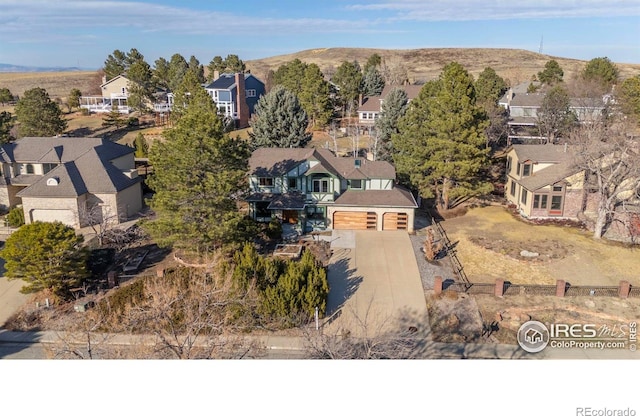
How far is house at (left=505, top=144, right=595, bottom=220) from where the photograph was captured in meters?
26.3

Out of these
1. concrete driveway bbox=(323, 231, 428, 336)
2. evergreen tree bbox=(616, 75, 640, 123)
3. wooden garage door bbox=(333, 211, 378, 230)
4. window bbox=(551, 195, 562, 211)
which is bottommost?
concrete driveway bbox=(323, 231, 428, 336)

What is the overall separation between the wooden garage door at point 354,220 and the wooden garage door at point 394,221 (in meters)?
0.54

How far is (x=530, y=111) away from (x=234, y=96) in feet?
101

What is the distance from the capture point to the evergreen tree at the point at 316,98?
159ft

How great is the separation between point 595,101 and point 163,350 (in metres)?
44.2

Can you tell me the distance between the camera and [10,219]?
26.0 metres

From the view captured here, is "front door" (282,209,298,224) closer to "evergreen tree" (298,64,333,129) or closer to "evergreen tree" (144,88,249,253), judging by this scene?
"evergreen tree" (144,88,249,253)

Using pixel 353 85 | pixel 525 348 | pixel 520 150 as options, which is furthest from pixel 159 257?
pixel 353 85

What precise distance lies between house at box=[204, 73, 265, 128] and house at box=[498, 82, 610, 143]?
26.2 m

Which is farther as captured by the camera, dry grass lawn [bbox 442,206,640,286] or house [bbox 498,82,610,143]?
house [bbox 498,82,610,143]

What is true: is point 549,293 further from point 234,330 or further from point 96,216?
point 96,216

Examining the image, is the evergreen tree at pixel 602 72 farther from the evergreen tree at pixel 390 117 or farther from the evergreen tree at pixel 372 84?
the evergreen tree at pixel 390 117

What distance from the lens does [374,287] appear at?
19.0 meters
